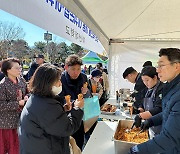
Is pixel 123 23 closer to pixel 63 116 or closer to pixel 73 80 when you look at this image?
pixel 73 80

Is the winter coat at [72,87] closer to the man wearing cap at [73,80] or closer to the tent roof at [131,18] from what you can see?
the man wearing cap at [73,80]

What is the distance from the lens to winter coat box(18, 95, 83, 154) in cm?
106

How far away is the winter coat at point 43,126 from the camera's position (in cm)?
106

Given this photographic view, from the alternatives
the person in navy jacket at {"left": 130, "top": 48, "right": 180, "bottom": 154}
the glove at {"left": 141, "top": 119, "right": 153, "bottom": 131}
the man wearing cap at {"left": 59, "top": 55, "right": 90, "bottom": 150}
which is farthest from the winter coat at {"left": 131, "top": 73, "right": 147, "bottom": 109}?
the person in navy jacket at {"left": 130, "top": 48, "right": 180, "bottom": 154}

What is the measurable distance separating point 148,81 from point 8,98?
4.88 feet

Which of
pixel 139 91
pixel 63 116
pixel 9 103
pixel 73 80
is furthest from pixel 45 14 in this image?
pixel 139 91

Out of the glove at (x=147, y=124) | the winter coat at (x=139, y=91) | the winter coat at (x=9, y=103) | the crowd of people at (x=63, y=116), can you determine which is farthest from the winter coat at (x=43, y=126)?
the winter coat at (x=139, y=91)

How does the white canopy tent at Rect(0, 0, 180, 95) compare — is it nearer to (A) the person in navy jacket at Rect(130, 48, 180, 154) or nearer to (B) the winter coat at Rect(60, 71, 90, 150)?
(B) the winter coat at Rect(60, 71, 90, 150)

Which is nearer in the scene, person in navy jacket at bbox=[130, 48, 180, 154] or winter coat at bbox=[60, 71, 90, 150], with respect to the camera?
person in navy jacket at bbox=[130, 48, 180, 154]

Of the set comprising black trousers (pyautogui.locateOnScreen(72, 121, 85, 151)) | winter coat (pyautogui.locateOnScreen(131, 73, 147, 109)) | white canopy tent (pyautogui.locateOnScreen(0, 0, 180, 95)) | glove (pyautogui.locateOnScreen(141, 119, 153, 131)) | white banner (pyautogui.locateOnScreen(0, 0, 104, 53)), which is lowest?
black trousers (pyautogui.locateOnScreen(72, 121, 85, 151))

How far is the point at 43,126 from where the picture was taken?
1.07 m

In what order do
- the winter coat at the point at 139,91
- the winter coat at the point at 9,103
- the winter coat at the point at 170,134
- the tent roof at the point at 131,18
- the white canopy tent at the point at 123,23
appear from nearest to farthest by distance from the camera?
the winter coat at the point at 170,134
the white canopy tent at the point at 123,23
the tent roof at the point at 131,18
the winter coat at the point at 9,103
the winter coat at the point at 139,91

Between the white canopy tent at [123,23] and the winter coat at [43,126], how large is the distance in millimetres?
480

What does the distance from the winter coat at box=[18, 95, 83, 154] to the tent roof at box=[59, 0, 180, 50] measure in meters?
0.64
